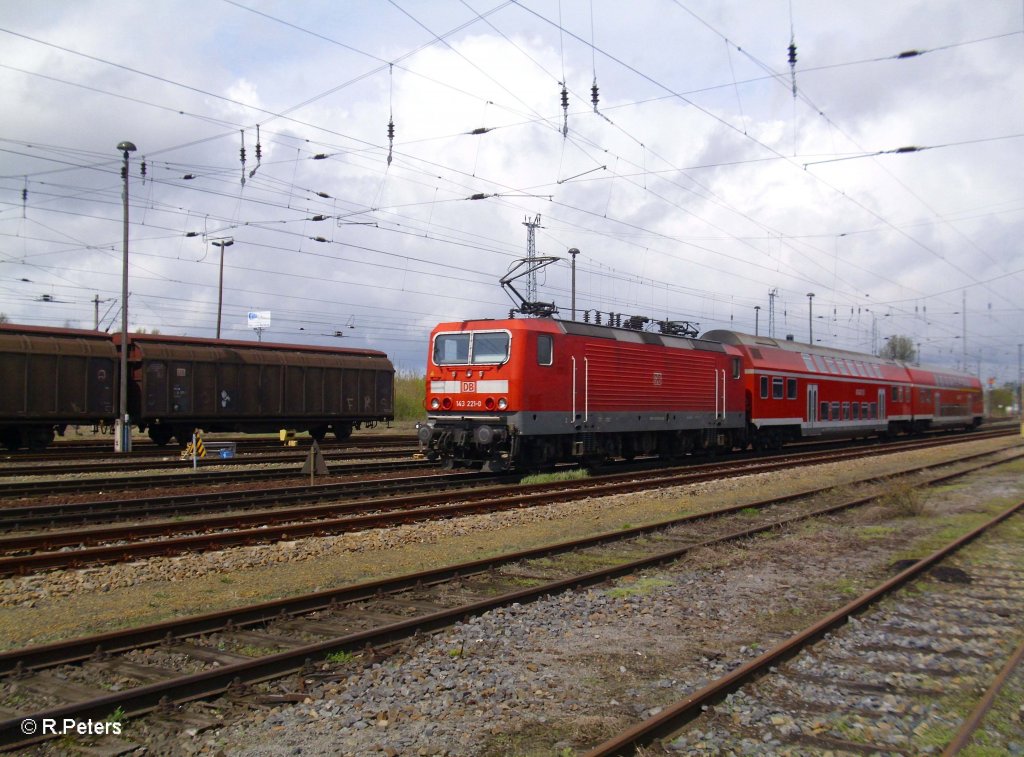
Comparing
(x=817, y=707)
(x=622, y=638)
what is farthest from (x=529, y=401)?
(x=817, y=707)

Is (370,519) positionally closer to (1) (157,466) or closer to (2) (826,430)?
(1) (157,466)

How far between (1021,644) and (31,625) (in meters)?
8.67

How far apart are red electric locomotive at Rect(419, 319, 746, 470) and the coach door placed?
991 cm

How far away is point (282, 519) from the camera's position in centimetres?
1294

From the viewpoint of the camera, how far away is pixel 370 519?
1245 centimetres

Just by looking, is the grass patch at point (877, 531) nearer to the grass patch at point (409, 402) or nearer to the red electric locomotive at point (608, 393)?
the red electric locomotive at point (608, 393)

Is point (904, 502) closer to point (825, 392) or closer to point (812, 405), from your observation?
point (812, 405)

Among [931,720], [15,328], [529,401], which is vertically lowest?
[931,720]

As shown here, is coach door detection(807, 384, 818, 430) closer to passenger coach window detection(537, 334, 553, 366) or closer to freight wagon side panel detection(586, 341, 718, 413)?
freight wagon side panel detection(586, 341, 718, 413)

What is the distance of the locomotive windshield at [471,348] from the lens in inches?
683

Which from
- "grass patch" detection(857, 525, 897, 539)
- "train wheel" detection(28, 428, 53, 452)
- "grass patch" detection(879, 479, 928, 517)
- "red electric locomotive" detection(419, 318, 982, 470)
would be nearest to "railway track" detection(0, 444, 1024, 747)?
"grass patch" detection(857, 525, 897, 539)

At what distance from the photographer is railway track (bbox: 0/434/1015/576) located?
32.9 ft

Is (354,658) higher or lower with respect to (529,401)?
lower

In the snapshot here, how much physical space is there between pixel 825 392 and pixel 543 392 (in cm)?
1770
